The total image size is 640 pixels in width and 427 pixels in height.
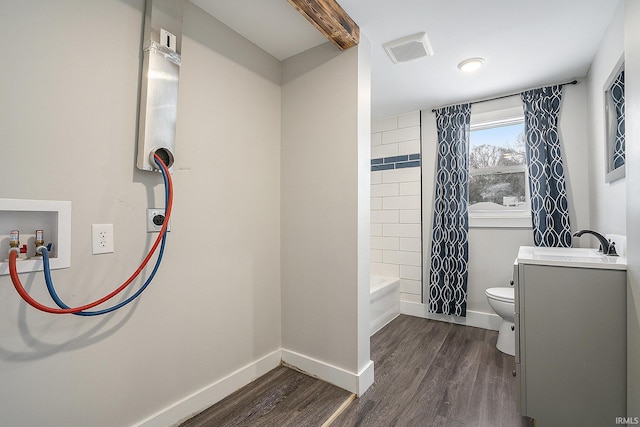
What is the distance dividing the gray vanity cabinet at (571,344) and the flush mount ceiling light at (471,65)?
1654 millimetres

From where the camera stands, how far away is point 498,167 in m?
3.00

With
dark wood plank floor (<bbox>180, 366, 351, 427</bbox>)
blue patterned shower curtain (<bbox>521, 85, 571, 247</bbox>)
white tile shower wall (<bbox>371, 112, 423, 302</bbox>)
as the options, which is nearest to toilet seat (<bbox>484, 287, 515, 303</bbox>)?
blue patterned shower curtain (<bbox>521, 85, 571, 247</bbox>)

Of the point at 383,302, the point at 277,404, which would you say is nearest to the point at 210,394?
the point at 277,404

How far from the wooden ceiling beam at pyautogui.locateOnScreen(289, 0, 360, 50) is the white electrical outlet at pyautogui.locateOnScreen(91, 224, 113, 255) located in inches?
56.8

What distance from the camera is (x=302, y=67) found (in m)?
2.17

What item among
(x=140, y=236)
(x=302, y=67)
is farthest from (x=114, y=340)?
(x=302, y=67)

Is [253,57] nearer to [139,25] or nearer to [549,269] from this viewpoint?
[139,25]

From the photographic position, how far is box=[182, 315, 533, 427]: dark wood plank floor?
5.32 feet

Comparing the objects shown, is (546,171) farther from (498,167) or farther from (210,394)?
(210,394)

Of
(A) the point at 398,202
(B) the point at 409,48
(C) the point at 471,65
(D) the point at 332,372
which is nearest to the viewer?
(D) the point at 332,372

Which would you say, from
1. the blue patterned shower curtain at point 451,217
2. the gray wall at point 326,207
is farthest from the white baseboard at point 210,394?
the blue patterned shower curtain at point 451,217

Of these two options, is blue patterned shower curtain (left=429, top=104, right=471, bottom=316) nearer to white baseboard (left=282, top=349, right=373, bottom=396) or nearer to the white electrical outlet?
white baseboard (left=282, top=349, right=373, bottom=396)

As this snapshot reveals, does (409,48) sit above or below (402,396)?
above

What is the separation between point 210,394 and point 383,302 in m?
1.85
